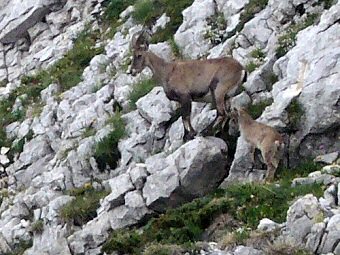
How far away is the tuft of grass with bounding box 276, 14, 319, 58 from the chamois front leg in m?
2.35

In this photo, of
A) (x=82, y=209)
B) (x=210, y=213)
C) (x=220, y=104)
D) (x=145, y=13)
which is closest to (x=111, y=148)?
(x=82, y=209)

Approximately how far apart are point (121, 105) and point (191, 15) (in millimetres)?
3068

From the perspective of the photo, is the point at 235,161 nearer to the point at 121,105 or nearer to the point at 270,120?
the point at 270,120

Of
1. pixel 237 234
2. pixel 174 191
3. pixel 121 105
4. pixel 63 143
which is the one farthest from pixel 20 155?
pixel 237 234

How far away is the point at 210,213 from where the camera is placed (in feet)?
50.6

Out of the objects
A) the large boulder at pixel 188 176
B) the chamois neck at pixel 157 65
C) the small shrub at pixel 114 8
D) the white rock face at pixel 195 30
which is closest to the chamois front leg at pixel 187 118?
the chamois neck at pixel 157 65

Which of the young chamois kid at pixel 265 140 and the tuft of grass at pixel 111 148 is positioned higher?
the young chamois kid at pixel 265 140

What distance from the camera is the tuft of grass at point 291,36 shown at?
64.5ft

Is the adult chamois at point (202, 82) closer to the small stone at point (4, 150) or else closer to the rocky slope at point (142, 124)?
the rocky slope at point (142, 124)

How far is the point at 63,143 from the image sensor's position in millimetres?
21844

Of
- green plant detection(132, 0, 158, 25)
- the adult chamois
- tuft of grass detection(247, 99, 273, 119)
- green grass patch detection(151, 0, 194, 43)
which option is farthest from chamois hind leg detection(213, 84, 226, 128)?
green plant detection(132, 0, 158, 25)

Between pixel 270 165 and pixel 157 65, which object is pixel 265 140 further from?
pixel 157 65

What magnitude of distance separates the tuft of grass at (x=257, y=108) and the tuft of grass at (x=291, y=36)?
1.40m

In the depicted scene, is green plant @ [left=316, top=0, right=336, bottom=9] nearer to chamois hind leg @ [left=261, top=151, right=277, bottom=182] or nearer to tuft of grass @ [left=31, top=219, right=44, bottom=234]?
chamois hind leg @ [left=261, top=151, right=277, bottom=182]
